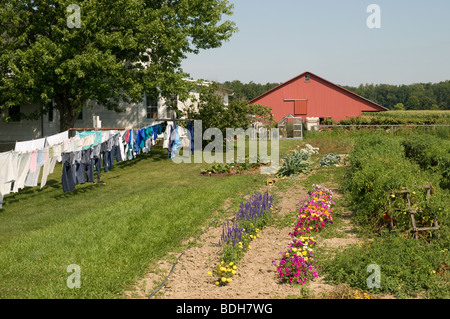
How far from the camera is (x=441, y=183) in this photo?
36.3 ft

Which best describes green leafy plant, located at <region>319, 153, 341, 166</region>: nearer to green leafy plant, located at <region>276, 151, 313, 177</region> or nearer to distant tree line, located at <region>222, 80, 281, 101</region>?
green leafy plant, located at <region>276, 151, 313, 177</region>

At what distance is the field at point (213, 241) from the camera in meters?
6.46

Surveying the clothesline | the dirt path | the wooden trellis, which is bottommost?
the dirt path

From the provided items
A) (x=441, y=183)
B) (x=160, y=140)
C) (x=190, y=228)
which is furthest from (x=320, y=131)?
(x=190, y=228)

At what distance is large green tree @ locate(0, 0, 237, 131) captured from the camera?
A: 19953 mm

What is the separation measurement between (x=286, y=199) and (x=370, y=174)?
335 centimetres

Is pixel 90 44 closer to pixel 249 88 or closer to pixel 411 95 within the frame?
pixel 249 88

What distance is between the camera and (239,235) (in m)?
8.53

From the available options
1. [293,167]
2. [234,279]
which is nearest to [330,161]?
[293,167]

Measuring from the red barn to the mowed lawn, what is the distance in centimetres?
3424

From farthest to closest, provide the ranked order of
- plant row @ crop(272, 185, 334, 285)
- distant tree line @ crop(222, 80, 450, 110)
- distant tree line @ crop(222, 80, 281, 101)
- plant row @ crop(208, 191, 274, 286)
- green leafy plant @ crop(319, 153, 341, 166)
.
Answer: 1. distant tree line @ crop(222, 80, 450, 110)
2. distant tree line @ crop(222, 80, 281, 101)
3. green leafy plant @ crop(319, 153, 341, 166)
4. plant row @ crop(208, 191, 274, 286)
5. plant row @ crop(272, 185, 334, 285)

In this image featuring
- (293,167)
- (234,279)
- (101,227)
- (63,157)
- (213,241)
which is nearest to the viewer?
(234,279)

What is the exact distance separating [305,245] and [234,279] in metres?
1.34

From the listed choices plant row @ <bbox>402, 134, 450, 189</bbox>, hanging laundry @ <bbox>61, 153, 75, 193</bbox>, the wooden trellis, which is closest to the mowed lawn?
hanging laundry @ <bbox>61, 153, 75, 193</bbox>
